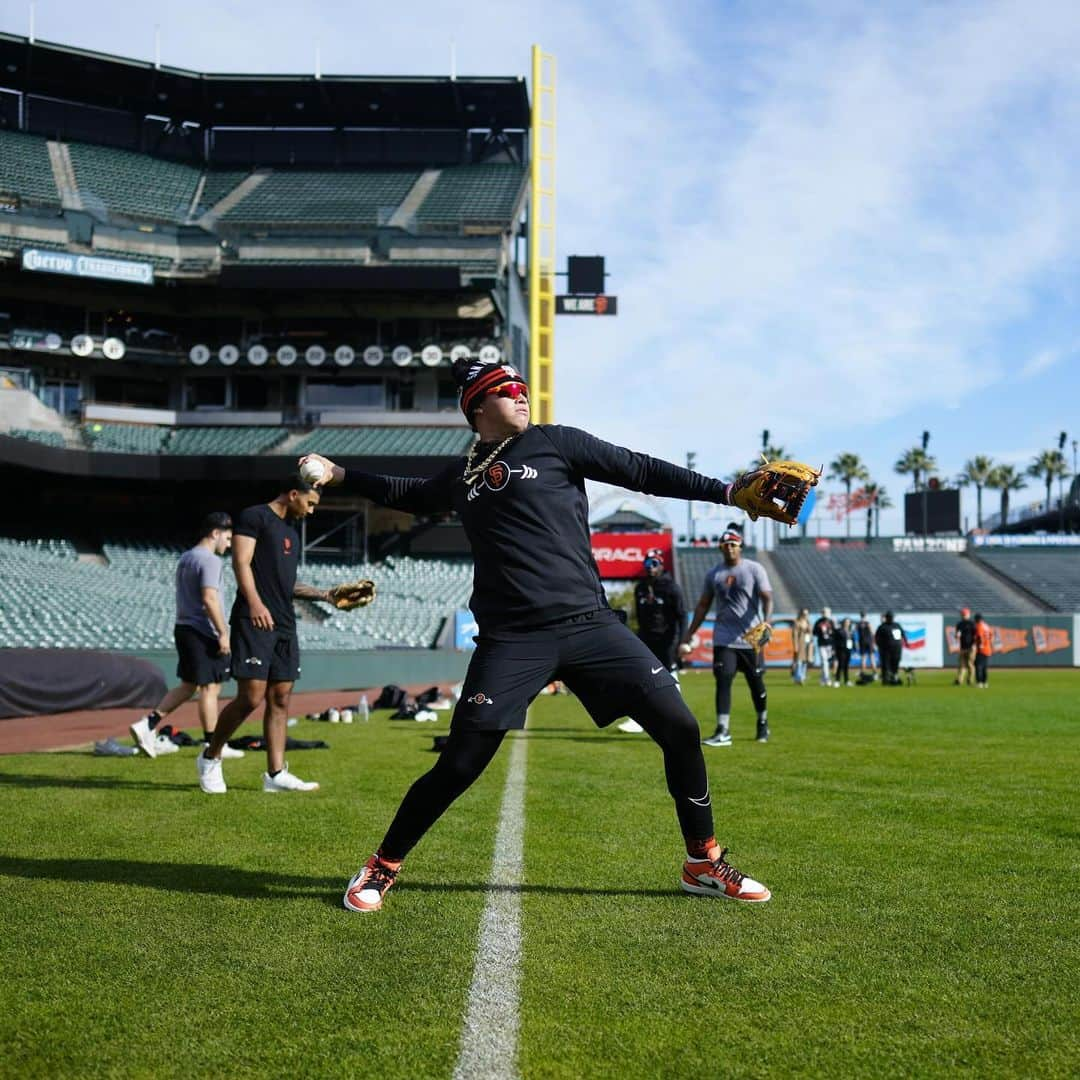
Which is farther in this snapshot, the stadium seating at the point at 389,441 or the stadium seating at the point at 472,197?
the stadium seating at the point at 472,197

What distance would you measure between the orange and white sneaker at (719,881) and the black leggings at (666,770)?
10 cm

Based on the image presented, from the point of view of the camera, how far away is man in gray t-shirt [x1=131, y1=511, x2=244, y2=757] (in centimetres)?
930

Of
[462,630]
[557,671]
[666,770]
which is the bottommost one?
[462,630]

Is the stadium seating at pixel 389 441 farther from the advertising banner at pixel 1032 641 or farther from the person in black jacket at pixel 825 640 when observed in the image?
the advertising banner at pixel 1032 641

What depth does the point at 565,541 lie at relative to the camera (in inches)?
181

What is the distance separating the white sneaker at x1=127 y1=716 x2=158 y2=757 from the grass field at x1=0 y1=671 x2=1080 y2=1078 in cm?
246

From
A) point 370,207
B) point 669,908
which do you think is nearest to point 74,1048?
point 669,908

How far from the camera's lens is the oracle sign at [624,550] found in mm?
53375

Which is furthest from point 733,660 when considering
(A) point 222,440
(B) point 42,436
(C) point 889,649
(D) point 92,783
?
(A) point 222,440

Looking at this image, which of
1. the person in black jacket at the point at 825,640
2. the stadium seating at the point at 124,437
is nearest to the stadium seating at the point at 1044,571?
the person in black jacket at the point at 825,640

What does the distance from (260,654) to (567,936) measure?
4.50 m

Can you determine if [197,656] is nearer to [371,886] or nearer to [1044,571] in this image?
[371,886]

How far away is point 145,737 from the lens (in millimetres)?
10852

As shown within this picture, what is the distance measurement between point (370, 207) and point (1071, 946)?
49123 millimetres
